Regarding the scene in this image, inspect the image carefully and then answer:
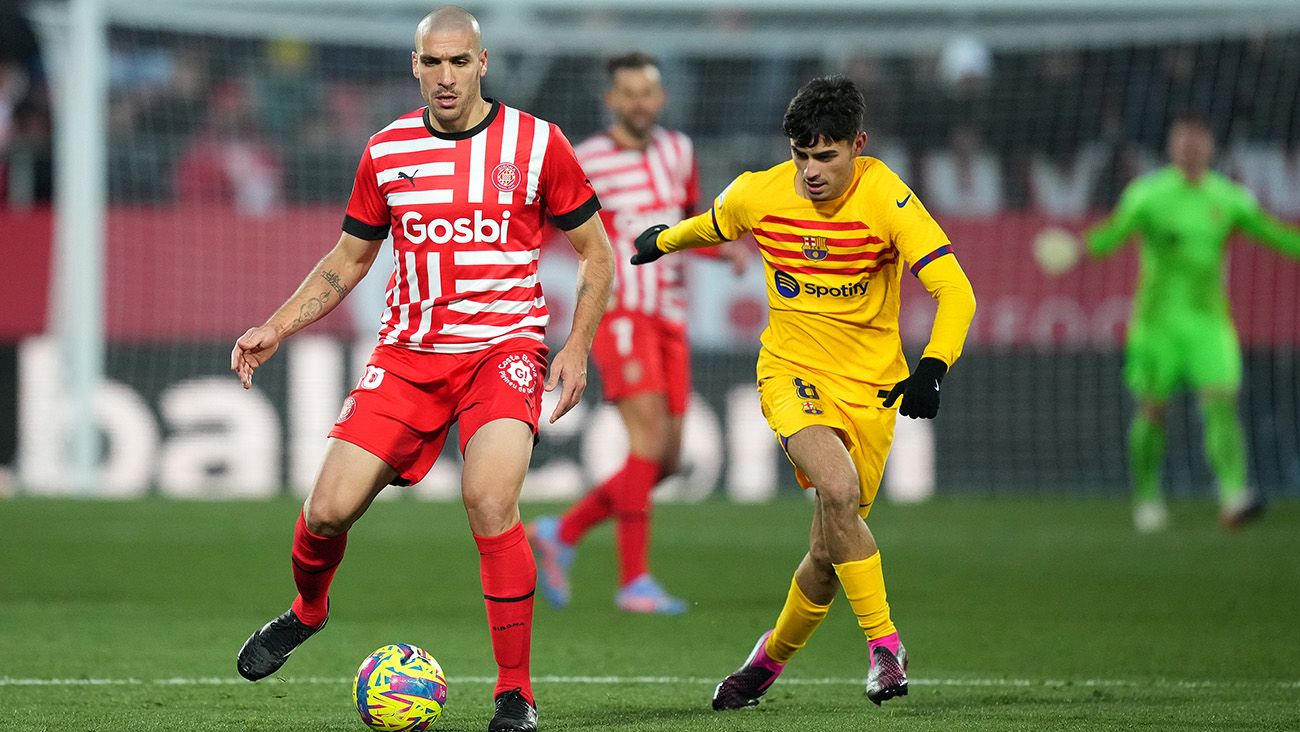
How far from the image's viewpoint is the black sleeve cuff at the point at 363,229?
584 centimetres

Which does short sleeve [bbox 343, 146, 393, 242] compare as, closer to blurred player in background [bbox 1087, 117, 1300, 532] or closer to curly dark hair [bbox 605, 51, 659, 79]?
curly dark hair [bbox 605, 51, 659, 79]

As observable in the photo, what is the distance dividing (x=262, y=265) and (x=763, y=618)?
7184mm

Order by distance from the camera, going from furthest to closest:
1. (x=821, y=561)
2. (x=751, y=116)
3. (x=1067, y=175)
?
1. (x=751, y=116)
2. (x=1067, y=175)
3. (x=821, y=561)

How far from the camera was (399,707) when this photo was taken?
5.20 m

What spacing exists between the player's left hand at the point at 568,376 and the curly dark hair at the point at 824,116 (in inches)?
35.8

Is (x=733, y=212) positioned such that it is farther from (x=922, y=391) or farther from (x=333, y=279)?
(x=333, y=279)

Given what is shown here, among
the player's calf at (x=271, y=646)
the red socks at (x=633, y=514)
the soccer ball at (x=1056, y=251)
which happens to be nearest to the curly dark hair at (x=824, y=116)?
the player's calf at (x=271, y=646)

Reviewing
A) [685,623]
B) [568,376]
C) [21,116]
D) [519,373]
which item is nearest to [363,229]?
[519,373]

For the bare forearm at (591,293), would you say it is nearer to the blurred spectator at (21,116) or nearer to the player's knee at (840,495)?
the player's knee at (840,495)

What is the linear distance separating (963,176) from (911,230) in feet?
32.0

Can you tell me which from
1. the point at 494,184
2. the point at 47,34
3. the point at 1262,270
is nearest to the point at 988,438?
the point at 1262,270

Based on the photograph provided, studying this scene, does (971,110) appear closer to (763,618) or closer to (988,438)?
(988,438)

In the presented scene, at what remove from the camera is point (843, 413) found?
5914 mm

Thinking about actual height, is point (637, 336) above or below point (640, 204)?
below
